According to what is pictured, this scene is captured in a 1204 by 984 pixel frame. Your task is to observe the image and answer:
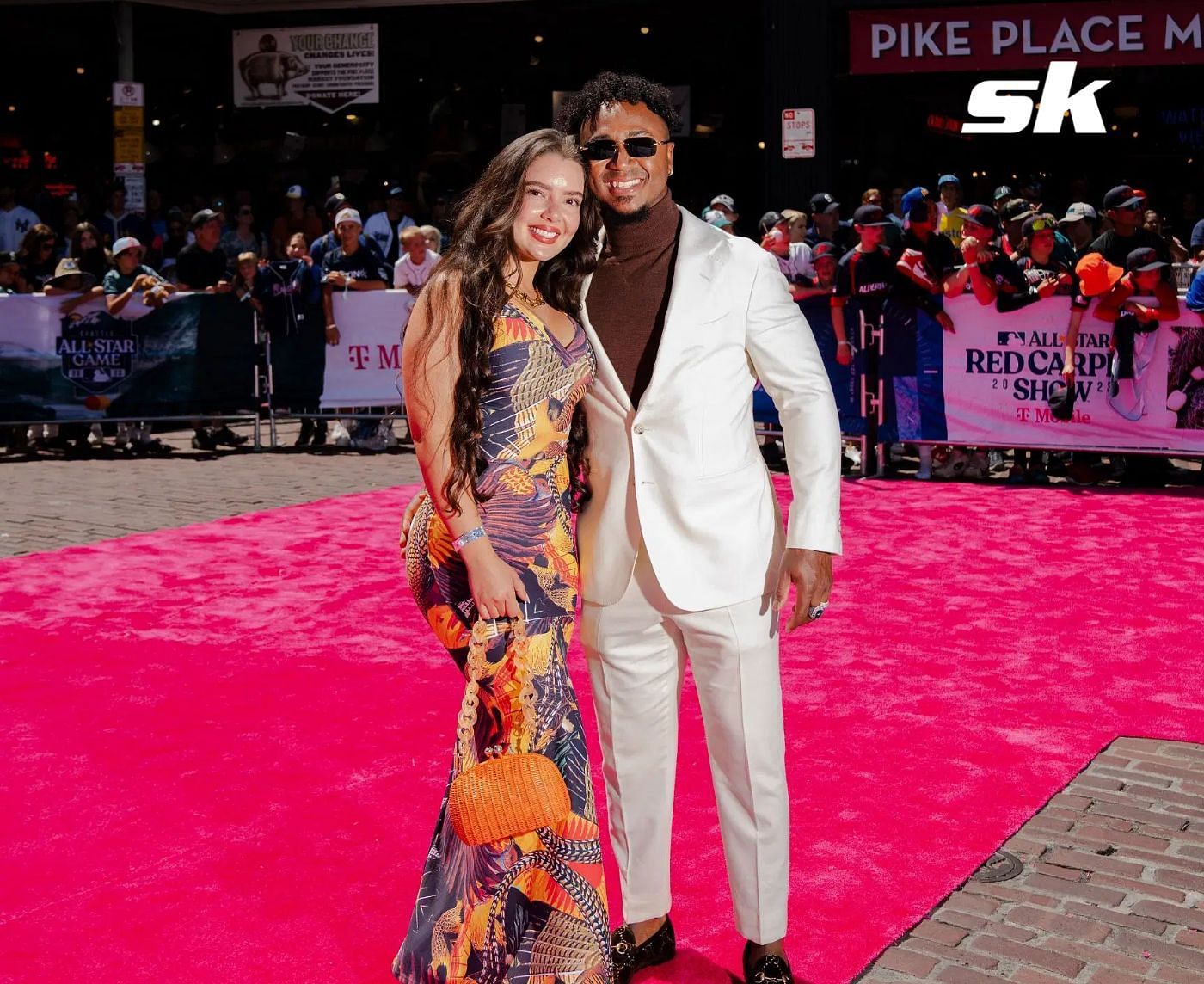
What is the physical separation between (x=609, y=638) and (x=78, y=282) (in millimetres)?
10988

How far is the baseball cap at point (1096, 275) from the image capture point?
10.3 m

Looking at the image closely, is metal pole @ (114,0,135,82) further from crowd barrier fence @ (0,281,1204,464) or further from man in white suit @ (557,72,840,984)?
man in white suit @ (557,72,840,984)

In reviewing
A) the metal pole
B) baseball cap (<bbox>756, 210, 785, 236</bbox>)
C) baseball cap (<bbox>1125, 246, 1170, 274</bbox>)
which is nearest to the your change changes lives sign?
baseball cap (<bbox>1125, 246, 1170, 274</bbox>)

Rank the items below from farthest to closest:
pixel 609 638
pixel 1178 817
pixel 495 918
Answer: pixel 1178 817 < pixel 609 638 < pixel 495 918

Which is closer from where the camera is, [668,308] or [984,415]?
[668,308]

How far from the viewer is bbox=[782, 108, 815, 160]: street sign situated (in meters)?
17.1

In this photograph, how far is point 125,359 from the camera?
13086mm

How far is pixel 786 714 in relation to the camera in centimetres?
525

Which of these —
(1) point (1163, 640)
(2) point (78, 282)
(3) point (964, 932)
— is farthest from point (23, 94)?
(3) point (964, 932)

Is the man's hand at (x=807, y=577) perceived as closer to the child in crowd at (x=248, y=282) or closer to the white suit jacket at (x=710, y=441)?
the white suit jacket at (x=710, y=441)

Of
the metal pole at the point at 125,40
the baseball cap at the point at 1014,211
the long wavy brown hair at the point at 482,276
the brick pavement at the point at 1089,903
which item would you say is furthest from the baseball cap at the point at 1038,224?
the metal pole at the point at 125,40

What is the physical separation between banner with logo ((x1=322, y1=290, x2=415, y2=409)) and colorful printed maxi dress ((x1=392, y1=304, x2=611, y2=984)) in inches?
408

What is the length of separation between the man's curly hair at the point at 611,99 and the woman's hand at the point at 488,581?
99cm

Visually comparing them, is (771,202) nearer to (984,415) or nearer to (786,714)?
(984,415)
